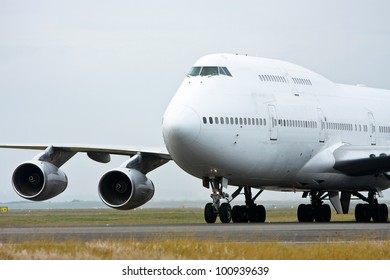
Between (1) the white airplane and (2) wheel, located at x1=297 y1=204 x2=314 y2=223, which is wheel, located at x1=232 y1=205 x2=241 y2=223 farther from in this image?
(2) wheel, located at x1=297 y1=204 x2=314 y2=223

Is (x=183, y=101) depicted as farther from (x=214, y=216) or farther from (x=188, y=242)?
(x=188, y=242)

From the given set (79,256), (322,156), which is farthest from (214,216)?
(79,256)

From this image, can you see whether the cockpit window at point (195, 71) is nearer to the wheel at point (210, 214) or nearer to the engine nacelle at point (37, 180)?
the wheel at point (210, 214)

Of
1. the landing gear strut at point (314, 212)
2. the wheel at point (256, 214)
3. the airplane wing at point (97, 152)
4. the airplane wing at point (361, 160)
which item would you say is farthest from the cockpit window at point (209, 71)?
the landing gear strut at point (314, 212)

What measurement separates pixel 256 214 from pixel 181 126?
8.01 meters

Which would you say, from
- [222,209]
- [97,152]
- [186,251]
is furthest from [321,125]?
[186,251]

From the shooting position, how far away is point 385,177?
1682 inches

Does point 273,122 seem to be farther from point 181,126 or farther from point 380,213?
point 380,213

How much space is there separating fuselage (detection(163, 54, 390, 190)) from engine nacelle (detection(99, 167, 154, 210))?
106 inches

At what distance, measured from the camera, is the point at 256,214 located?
135 ft

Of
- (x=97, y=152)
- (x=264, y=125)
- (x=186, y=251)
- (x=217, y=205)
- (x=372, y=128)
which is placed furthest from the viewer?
(x=372, y=128)

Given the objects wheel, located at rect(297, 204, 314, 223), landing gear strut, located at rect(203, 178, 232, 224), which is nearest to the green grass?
wheel, located at rect(297, 204, 314, 223)

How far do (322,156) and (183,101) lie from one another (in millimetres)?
7781

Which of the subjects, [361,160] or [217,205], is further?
[361,160]
